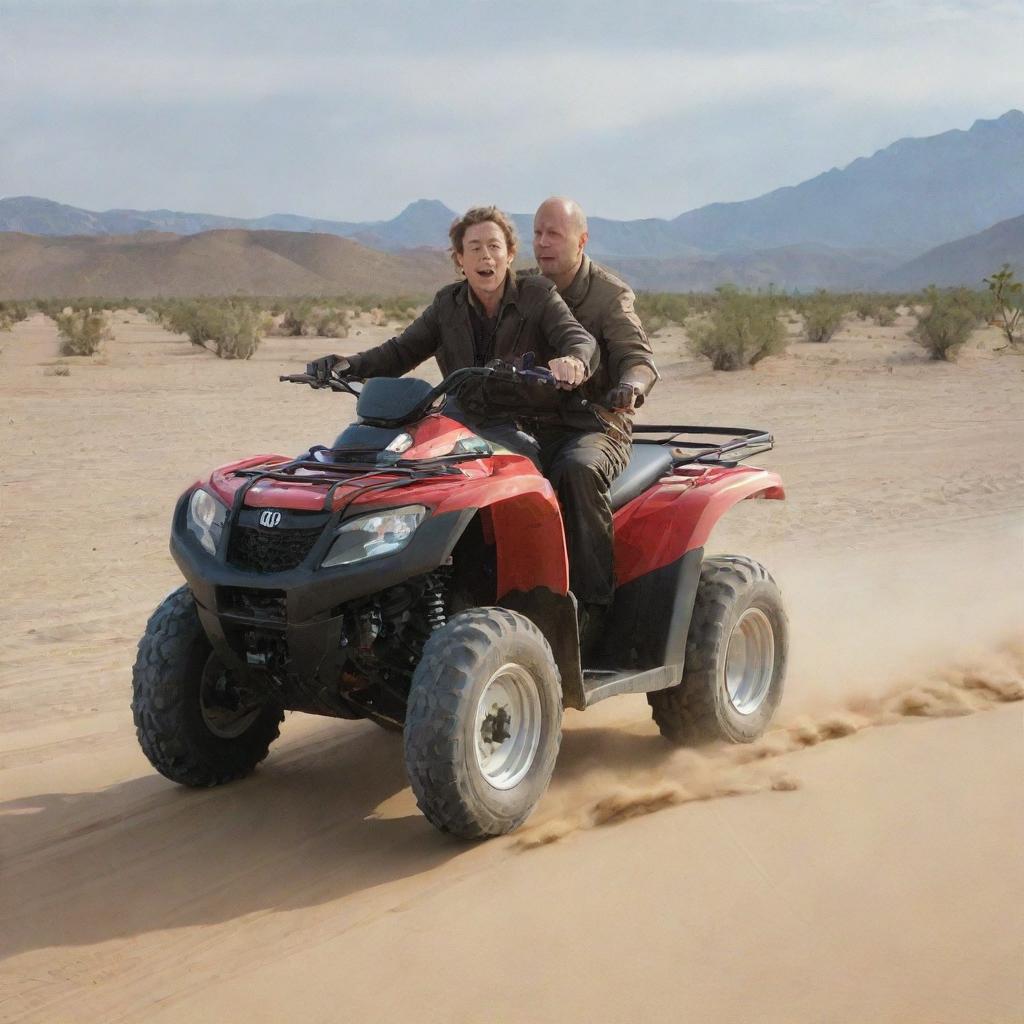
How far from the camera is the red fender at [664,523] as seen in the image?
520 centimetres

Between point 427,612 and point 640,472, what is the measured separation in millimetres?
1290

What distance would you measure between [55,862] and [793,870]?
2.42m

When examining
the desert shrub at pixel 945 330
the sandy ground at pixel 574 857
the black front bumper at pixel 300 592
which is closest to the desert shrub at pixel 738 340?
the desert shrub at pixel 945 330

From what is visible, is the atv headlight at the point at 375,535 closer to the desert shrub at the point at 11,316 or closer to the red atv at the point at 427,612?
the red atv at the point at 427,612

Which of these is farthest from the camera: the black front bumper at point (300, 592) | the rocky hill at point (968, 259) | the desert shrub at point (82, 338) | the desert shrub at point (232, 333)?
the rocky hill at point (968, 259)

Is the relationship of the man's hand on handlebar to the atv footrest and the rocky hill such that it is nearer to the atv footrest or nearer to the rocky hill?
the atv footrest

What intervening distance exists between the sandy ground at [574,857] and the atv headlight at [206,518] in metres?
1.06

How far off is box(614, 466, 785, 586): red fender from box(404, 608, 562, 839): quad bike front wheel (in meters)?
0.86

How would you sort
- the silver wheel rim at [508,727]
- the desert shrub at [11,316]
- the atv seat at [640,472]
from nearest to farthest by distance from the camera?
the silver wheel rim at [508,727] → the atv seat at [640,472] → the desert shrub at [11,316]

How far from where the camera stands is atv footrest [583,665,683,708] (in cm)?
485

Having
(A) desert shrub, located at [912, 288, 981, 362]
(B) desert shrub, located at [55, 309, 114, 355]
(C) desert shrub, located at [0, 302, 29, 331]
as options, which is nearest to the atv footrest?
(A) desert shrub, located at [912, 288, 981, 362]

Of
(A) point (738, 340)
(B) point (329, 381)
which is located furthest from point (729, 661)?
(A) point (738, 340)

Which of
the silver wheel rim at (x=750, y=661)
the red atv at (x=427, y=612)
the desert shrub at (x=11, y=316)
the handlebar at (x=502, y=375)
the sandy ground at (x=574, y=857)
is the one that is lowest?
the sandy ground at (x=574, y=857)

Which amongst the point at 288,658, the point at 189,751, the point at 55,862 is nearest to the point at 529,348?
the point at 288,658
